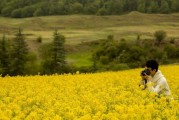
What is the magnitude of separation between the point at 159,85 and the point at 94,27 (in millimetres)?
114602

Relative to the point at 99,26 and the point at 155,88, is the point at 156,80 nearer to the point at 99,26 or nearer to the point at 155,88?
the point at 155,88

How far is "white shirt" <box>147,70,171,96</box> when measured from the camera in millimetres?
11602

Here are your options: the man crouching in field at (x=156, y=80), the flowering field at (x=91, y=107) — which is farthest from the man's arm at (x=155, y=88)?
the flowering field at (x=91, y=107)

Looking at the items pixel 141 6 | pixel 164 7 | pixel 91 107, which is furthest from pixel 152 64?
pixel 164 7

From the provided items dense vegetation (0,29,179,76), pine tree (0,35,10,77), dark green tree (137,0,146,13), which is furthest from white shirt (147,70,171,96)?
dark green tree (137,0,146,13)

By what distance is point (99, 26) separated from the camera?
5007 inches

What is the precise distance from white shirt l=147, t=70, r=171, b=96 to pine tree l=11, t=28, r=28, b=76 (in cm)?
3719

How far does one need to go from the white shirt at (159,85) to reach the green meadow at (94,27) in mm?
79545

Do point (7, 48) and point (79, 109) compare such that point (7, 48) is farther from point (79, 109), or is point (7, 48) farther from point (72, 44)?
point (79, 109)

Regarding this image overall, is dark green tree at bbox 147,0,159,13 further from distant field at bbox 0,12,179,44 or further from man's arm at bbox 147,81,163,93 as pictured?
man's arm at bbox 147,81,163,93

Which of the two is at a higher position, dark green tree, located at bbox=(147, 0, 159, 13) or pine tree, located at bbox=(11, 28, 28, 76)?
pine tree, located at bbox=(11, 28, 28, 76)

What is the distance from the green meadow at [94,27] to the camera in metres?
103

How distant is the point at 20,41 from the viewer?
178 feet

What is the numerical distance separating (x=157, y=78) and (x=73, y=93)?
3234 millimetres
